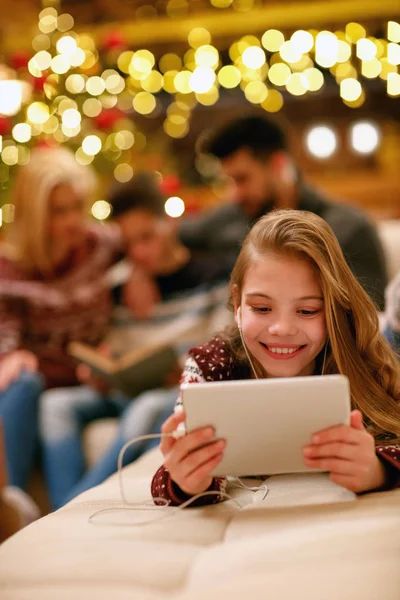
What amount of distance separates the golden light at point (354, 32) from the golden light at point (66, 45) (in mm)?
2102

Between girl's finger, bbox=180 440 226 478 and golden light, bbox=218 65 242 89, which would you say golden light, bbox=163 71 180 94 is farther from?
girl's finger, bbox=180 440 226 478

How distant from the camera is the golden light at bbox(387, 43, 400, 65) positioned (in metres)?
4.22

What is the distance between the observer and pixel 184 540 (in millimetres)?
812

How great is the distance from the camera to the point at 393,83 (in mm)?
4766

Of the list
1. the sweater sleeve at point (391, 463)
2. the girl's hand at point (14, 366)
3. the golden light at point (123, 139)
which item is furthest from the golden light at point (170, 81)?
the sweater sleeve at point (391, 463)

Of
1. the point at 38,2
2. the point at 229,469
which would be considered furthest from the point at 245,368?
the point at 38,2

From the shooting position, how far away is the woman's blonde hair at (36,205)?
225cm

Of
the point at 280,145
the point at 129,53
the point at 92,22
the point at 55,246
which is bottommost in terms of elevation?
the point at 55,246

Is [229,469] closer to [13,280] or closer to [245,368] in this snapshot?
[245,368]

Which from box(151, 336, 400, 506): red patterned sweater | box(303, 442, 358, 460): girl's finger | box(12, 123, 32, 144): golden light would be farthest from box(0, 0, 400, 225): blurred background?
box(303, 442, 358, 460): girl's finger

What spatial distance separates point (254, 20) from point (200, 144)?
2.95 m

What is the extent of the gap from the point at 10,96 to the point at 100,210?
0.54 meters

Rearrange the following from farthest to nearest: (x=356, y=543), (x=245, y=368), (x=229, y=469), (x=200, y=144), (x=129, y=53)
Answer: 1. (x=129, y=53)
2. (x=200, y=144)
3. (x=245, y=368)
4. (x=229, y=469)
5. (x=356, y=543)

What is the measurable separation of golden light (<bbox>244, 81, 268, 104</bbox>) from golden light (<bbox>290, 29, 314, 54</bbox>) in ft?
1.29
